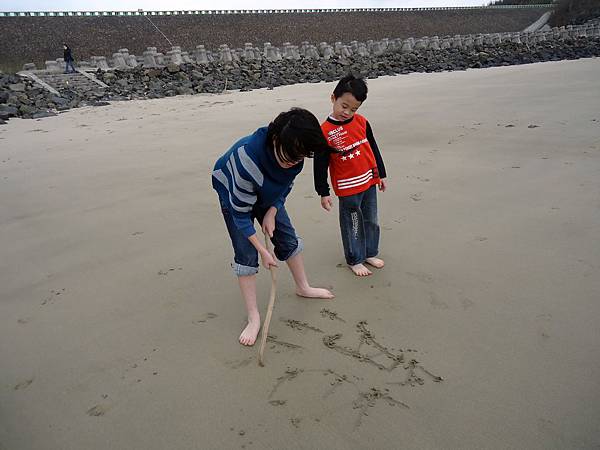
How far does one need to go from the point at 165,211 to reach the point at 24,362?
5.86 feet

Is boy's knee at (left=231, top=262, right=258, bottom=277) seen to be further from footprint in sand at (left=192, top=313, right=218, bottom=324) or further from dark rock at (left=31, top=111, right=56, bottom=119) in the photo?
dark rock at (left=31, top=111, right=56, bottom=119)

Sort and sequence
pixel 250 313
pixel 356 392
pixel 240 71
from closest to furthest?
pixel 356 392, pixel 250 313, pixel 240 71

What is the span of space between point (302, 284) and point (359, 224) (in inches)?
19.1

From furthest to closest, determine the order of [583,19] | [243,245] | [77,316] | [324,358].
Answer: [583,19], [77,316], [243,245], [324,358]

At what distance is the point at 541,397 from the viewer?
60.7 inches

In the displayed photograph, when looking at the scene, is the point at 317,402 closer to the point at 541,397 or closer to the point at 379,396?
the point at 379,396

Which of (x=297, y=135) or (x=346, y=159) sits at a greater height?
(x=297, y=135)

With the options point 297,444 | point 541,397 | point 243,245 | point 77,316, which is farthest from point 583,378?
point 77,316

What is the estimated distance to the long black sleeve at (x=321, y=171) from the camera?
2219 mm

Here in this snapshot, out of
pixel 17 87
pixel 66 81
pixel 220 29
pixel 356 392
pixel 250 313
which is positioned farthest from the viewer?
pixel 220 29

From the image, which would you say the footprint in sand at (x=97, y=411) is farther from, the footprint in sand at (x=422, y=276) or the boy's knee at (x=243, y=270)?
the footprint in sand at (x=422, y=276)

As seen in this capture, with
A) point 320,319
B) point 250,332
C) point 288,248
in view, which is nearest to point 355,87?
point 288,248

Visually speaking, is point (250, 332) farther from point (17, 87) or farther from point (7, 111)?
point (17, 87)

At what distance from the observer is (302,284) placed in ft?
7.34
